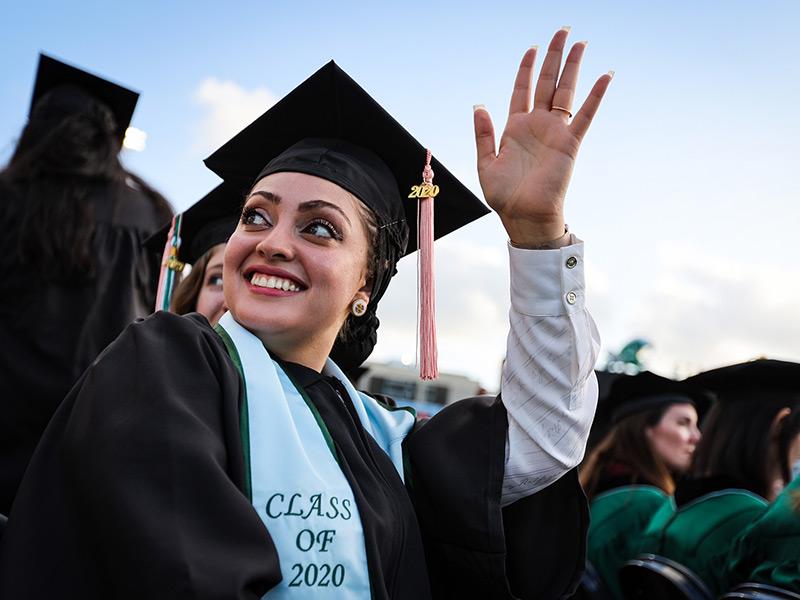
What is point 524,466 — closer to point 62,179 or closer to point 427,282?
point 427,282

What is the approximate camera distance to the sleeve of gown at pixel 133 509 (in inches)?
50.8

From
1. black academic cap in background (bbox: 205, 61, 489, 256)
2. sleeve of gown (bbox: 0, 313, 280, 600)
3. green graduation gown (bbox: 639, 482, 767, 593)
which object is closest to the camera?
sleeve of gown (bbox: 0, 313, 280, 600)

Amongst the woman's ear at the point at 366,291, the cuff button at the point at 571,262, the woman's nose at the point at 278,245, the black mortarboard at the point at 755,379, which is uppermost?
the woman's nose at the point at 278,245

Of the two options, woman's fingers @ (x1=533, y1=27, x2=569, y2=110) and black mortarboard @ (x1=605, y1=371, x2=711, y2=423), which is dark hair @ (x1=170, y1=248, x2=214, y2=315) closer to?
woman's fingers @ (x1=533, y1=27, x2=569, y2=110)

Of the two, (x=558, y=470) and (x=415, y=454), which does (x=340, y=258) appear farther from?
(x=558, y=470)

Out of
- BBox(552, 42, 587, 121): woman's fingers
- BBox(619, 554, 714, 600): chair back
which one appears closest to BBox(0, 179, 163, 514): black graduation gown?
BBox(552, 42, 587, 121): woman's fingers

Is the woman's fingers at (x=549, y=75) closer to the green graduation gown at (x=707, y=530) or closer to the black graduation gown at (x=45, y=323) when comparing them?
the black graduation gown at (x=45, y=323)

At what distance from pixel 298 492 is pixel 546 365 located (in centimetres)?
67

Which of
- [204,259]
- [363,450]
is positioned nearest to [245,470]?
[363,450]

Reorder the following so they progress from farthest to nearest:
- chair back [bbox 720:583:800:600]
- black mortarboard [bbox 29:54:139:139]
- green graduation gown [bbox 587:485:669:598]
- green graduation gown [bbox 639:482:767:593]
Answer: green graduation gown [bbox 587:485:669:598] → black mortarboard [bbox 29:54:139:139] → green graduation gown [bbox 639:482:767:593] → chair back [bbox 720:583:800:600]

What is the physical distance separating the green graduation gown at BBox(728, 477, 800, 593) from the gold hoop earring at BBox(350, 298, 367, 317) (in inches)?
84.7

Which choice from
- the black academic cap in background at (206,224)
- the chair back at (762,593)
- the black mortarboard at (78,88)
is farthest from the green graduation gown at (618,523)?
the black mortarboard at (78,88)

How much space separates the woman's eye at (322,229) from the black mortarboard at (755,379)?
10.3 feet

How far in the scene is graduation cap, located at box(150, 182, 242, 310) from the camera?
128 inches
